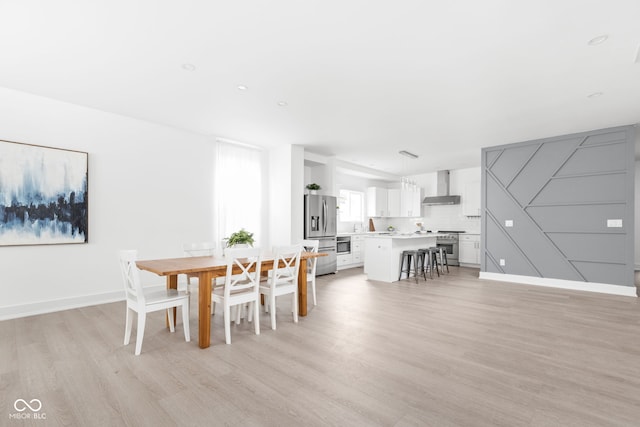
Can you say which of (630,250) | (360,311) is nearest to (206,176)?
(360,311)

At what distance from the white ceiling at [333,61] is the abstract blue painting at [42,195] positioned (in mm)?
779

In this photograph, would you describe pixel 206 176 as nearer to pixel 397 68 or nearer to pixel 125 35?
pixel 125 35

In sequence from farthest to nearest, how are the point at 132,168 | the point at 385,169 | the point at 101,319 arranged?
1. the point at 385,169
2. the point at 132,168
3. the point at 101,319

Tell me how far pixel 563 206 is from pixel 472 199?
9.44 feet

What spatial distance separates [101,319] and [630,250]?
7777 millimetres

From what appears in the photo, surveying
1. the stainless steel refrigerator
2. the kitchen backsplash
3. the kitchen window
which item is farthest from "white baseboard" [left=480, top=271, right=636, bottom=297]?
the kitchen window

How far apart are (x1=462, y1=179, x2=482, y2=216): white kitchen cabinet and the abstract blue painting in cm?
855


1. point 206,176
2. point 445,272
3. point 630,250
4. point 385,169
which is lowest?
point 445,272

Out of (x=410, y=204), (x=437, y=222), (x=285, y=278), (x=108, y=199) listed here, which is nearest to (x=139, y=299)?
(x=285, y=278)

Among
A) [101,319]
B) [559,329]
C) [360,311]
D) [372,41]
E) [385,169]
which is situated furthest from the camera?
[385,169]

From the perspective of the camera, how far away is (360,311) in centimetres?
399

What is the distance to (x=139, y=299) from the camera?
8.80ft

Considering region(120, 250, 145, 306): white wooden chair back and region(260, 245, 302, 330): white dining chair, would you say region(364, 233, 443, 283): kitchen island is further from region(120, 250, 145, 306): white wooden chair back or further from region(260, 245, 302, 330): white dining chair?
region(120, 250, 145, 306): white wooden chair back

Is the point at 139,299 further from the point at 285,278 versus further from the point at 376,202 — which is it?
the point at 376,202
